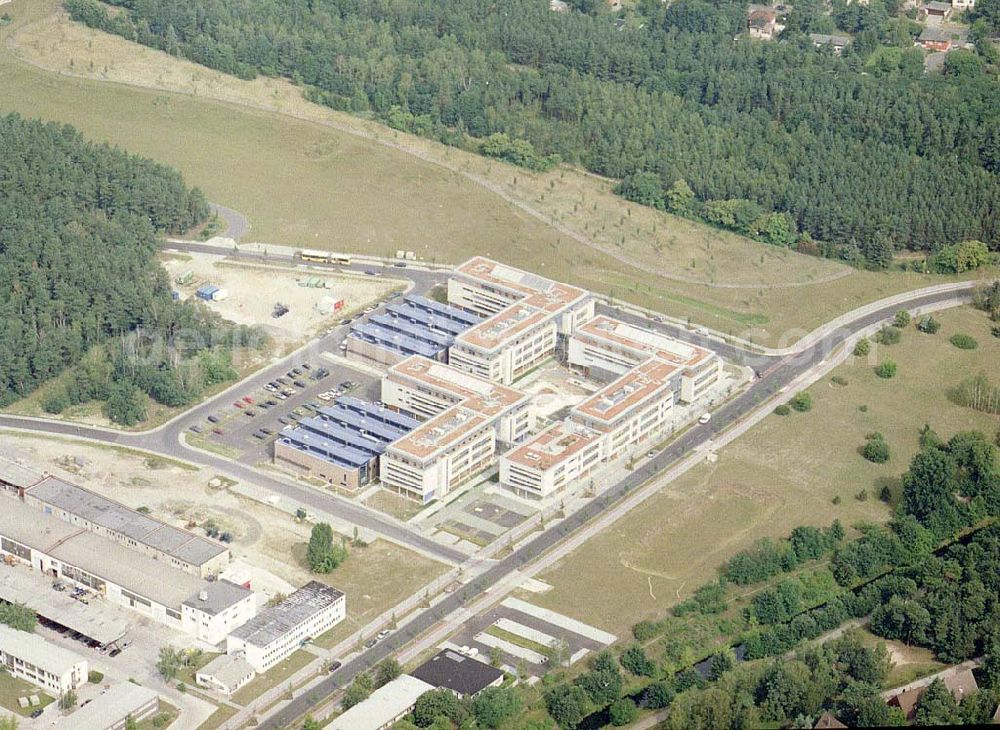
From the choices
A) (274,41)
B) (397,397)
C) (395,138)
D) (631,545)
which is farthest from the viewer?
(274,41)

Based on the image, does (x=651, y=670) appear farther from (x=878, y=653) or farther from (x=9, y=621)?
(x=9, y=621)

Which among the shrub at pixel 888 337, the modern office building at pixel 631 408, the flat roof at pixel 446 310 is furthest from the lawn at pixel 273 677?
the shrub at pixel 888 337

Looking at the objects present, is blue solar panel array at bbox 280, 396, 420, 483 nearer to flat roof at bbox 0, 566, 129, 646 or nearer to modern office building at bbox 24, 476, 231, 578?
modern office building at bbox 24, 476, 231, 578

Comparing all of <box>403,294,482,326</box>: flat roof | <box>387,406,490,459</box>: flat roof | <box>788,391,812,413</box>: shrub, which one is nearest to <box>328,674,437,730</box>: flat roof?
<box>387,406,490,459</box>: flat roof

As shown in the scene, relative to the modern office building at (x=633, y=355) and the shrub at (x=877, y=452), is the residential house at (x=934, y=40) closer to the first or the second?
the modern office building at (x=633, y=355)

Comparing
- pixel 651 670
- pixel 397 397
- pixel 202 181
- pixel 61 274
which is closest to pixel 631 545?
pixel 651 670

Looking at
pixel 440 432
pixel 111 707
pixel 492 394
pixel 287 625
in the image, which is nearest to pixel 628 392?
pixel 492 394
